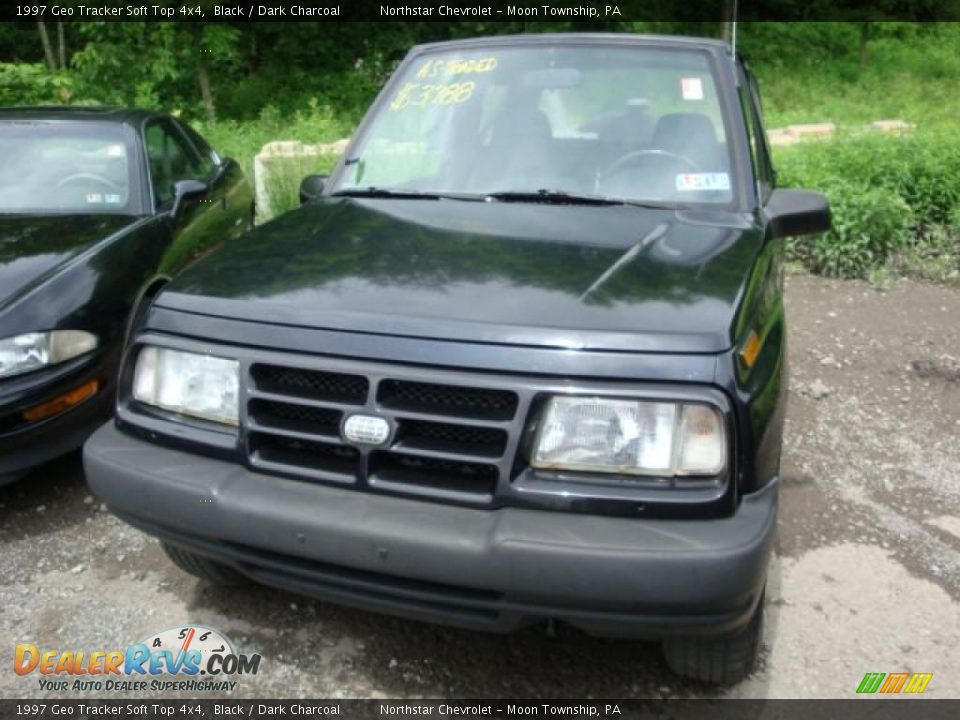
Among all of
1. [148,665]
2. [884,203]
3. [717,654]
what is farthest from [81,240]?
[884,203]

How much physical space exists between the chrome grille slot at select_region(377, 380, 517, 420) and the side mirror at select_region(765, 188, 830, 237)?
4.26ft

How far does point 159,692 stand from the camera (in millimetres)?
2402

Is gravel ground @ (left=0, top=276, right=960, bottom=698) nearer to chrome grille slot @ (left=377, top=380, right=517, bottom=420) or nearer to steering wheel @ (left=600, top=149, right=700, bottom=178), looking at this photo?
chrome grille slot @ (left=377, top=380, right=517, bottom=420)

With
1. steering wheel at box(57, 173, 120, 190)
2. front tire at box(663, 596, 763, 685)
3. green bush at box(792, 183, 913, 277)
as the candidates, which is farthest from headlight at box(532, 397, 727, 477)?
green bush at box(792, 183, 913, 277)

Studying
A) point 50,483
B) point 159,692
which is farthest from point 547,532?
point 50,483

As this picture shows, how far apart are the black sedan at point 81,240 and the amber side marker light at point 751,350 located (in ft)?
8.33

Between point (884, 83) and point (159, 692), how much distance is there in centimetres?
2006

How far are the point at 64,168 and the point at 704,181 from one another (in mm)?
3454

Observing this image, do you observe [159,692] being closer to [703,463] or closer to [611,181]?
[703,463]

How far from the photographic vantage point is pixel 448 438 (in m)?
2.00

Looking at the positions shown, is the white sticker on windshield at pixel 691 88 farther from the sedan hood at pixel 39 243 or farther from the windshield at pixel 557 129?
the sedan hood at pixel 39 243

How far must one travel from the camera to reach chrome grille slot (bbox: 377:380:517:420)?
1.92 meters

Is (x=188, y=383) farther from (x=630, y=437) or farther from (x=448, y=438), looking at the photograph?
(x=630, y=437)

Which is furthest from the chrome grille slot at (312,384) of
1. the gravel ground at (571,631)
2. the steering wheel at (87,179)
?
the steering wheel at (87,179)
